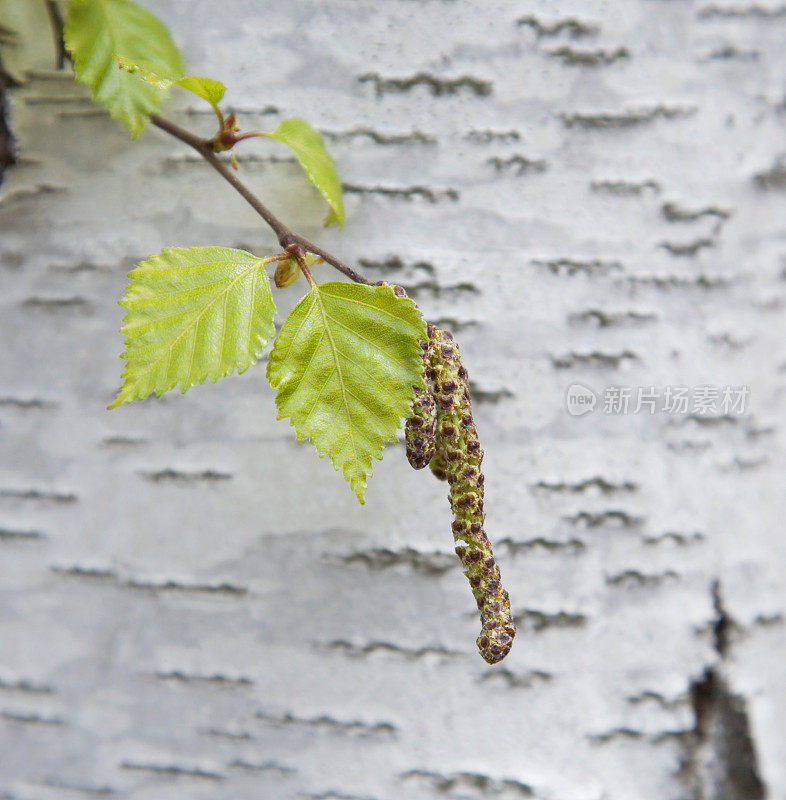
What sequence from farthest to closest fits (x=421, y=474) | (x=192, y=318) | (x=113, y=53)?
1. (x=421, y=474)
2. (x=113, y=53)
3. (x=192, y=318)

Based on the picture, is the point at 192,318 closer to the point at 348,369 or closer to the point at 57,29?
the point at 348,369

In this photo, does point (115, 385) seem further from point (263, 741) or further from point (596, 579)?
point (596, 579)

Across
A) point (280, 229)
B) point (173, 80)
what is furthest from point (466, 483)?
point (173, 80)

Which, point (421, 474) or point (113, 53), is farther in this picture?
point (421, 474)

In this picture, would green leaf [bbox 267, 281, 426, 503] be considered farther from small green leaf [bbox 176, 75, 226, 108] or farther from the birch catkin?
small green leaf [bbox 176, 75, 226, 108]

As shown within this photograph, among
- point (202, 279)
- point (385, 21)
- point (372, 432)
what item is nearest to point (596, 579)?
point (372, 432)

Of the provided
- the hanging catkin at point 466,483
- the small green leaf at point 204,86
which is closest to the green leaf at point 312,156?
the small green leaf at point 204,86

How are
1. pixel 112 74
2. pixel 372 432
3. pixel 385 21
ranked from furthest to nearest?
1. pixel 385 21
2. pixel 112 74
3. pixel 372 432
